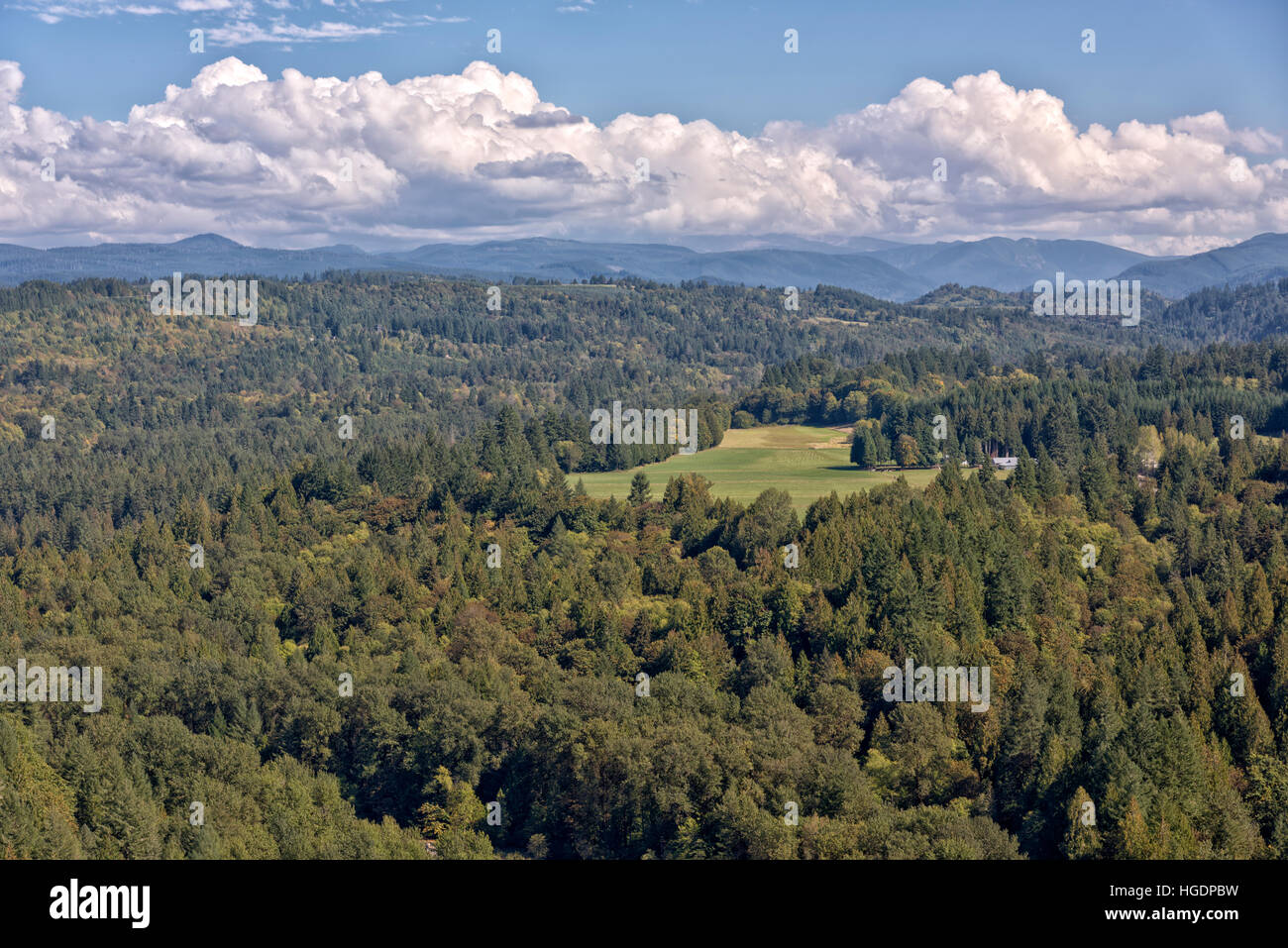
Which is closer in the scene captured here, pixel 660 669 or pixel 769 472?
pixel 660 669

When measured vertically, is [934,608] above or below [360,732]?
above

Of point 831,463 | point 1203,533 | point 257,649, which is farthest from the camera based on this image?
point 831,463

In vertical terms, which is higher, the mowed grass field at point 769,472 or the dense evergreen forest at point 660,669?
the mowed grass field at point 769,472

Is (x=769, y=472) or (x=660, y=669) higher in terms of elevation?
(x=769, y=472)

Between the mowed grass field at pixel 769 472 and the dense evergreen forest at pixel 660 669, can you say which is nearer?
the dense evergreen forest at pixel 660 669

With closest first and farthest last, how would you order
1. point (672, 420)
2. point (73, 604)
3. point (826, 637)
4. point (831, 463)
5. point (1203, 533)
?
point (826, 637) → point (73, 604) → point (1203, 533) → point (831, 463) → point (672, 420)

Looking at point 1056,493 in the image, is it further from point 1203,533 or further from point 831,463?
point 831,463
